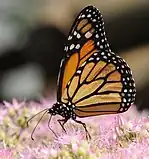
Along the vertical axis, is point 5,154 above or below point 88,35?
below

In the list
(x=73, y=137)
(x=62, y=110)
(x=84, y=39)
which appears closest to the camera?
(x=73, y=137)

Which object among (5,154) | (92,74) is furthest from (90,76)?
(5,154)

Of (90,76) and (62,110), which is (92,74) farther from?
(62,110)

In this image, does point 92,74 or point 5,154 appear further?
point 92,74

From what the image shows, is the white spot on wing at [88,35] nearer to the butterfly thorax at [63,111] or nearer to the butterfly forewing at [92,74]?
the butterfly forewing at [92,74]

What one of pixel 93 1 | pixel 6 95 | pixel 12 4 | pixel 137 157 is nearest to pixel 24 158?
pixel 137 157

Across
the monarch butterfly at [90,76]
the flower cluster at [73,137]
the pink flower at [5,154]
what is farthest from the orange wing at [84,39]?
the pink flower at [5,154]
